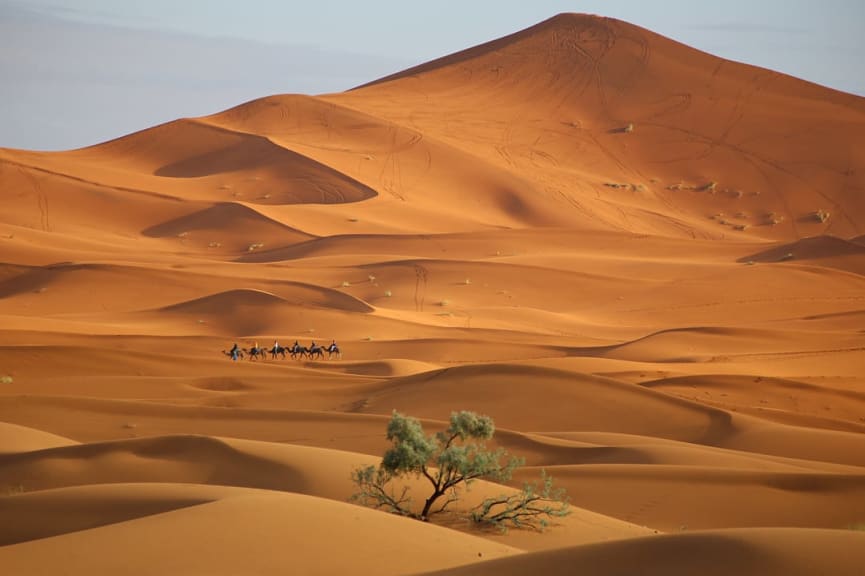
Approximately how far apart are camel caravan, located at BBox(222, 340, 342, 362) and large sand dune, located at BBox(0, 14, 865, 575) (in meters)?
0.33

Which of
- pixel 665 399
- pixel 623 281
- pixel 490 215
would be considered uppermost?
pixel 490 215

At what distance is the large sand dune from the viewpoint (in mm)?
10500

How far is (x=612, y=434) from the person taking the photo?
18641 millimetres

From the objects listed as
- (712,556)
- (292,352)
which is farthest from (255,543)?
(292,352)

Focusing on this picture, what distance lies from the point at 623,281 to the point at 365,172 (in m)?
23.5

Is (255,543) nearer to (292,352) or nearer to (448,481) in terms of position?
(448,481)

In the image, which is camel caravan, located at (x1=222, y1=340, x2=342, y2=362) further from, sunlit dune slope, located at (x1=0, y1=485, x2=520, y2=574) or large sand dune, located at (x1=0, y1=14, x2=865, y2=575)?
sunlit dune slope, located at (x1=0, y1=485, x2=520, y2=574)

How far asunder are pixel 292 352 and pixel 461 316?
10.0 meters

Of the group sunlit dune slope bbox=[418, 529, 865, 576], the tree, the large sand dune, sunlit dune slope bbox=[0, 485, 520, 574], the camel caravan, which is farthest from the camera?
the camel caravan

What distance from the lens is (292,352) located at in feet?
95.9

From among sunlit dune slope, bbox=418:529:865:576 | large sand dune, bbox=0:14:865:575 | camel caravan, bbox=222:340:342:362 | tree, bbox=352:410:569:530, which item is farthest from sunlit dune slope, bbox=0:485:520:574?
camel caravan, bbox=222:340:342:362

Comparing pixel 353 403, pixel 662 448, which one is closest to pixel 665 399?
pixel 662 448

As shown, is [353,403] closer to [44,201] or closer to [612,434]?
[612,434]

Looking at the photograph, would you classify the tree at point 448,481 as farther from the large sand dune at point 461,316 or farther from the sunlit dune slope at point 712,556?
the sunlit dune slope at point 712,556
